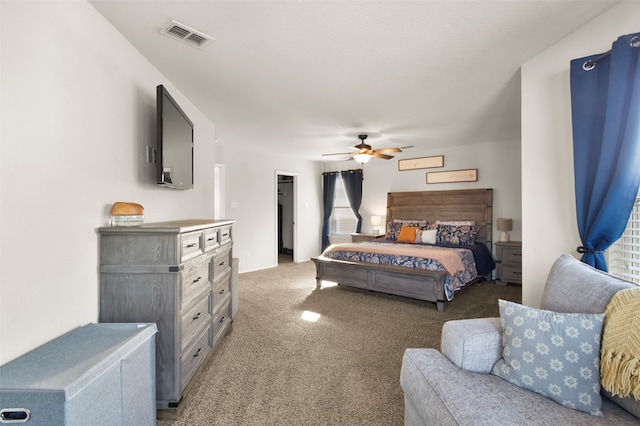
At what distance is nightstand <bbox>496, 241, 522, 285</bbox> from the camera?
4.89 metres

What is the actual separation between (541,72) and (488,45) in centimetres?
50

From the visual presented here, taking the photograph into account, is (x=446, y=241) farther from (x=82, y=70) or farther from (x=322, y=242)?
(x=82, y=70)

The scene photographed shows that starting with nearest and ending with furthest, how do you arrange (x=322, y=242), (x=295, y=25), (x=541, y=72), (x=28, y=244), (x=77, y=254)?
(x=28, y=244) → (x=77, y=254) → (x=295, y=25) → (x=541, y=72) → (x=322, y=242)

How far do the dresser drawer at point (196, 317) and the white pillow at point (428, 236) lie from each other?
4.03 m

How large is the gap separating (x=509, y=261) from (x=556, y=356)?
4.27 meters

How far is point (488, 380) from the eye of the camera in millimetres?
1366

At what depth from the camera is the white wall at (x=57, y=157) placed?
4.14 ft

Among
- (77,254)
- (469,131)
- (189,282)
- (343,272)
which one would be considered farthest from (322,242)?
(77,254)

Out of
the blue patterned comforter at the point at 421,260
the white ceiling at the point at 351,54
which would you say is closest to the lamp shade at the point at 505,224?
the blue patterned comforter at the point at 421,260

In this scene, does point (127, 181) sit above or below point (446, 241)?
above

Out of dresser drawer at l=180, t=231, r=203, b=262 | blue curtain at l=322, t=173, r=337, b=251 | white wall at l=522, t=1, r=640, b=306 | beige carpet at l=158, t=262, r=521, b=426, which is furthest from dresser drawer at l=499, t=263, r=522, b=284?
dresser drawer at l=180, t=231, r=203, b=262

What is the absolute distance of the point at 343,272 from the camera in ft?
15.1

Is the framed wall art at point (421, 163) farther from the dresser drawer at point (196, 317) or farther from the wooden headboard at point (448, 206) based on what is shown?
the dresser drawer at point (196, 317)

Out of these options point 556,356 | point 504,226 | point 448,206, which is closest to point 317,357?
point 556,356
